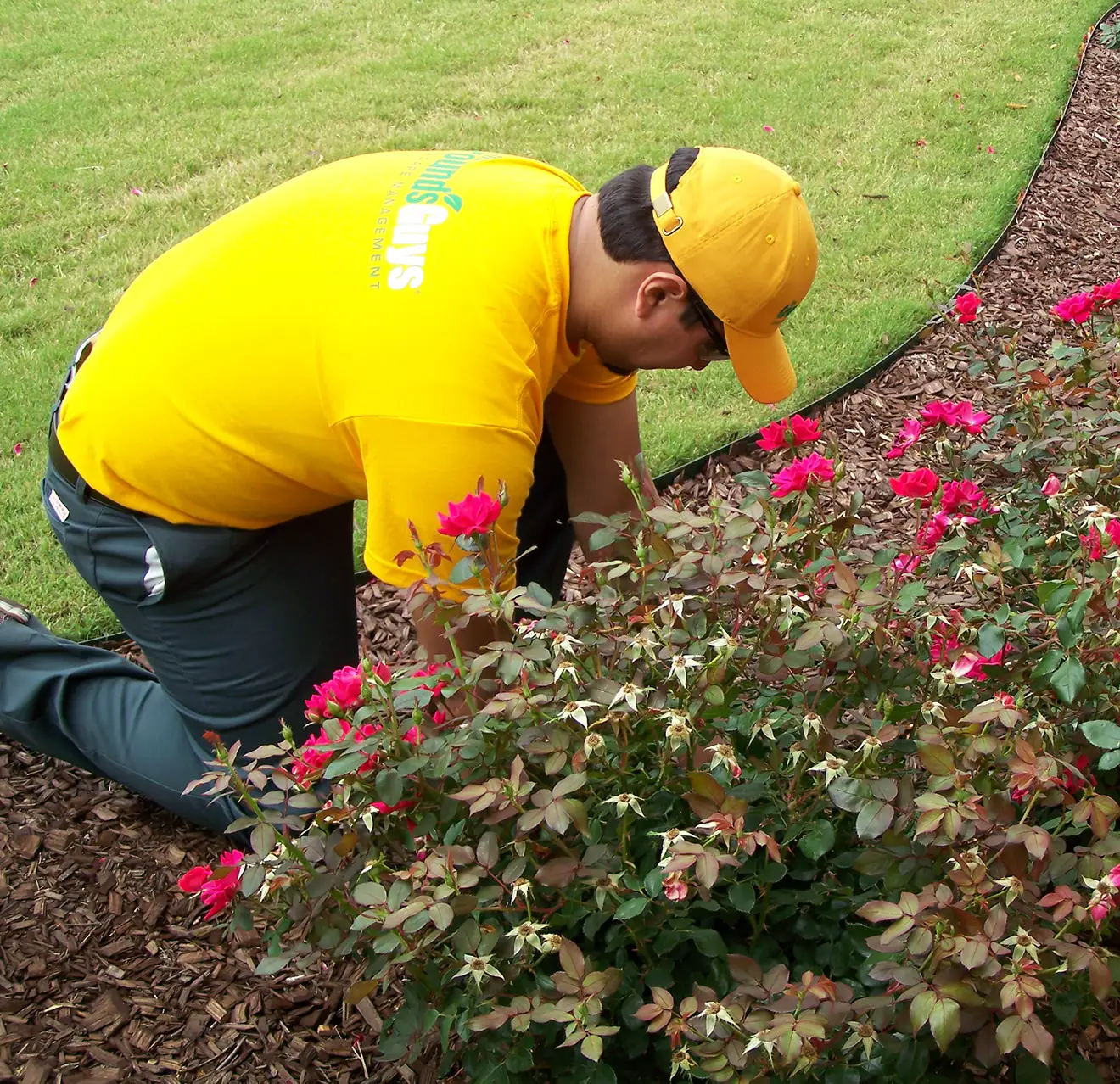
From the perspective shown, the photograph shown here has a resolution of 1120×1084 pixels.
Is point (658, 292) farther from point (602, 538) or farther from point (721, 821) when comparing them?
point (721, 821)

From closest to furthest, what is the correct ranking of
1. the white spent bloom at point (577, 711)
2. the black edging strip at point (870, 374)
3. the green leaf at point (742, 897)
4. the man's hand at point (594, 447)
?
1. the white spent bloom at point (577, 711)
2. the green leaf at point (742, 897)
3. the man's hand at point (594, 447)
4. the black edging strip at point (870, 374)

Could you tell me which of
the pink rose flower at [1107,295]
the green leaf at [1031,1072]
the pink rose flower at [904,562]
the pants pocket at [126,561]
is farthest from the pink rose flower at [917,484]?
the pants pocket at [126,561]

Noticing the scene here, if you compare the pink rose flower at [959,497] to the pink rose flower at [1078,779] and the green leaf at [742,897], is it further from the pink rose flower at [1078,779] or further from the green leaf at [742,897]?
the green leaf at [742,897]

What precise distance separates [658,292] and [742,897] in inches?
37.1

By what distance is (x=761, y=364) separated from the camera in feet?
6.30

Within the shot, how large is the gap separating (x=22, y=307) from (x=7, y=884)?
8.14ft

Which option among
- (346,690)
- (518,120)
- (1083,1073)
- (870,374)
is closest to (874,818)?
(1083,1073)

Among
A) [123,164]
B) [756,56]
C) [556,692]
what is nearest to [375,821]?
Result: [556,692]

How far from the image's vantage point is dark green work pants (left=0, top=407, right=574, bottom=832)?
2.11 m

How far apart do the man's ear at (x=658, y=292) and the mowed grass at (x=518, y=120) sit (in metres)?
1.52

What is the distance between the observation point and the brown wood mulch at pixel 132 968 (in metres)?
1.94

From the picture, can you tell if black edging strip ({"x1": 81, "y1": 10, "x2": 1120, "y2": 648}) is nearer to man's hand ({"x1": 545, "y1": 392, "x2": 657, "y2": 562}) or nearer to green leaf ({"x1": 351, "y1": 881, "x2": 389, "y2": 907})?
man's hand ({"x1": 545, "y1": 392, "x2": 657, "y2": 562})

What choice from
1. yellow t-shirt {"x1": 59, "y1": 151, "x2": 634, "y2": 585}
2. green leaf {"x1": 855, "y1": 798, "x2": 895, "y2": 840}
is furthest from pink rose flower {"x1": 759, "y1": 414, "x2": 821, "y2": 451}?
green leaf {"x1": 855, "y1": 798, "x2": 895, "y2": 840}

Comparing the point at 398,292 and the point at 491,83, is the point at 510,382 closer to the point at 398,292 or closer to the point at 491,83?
the point at 398,292
